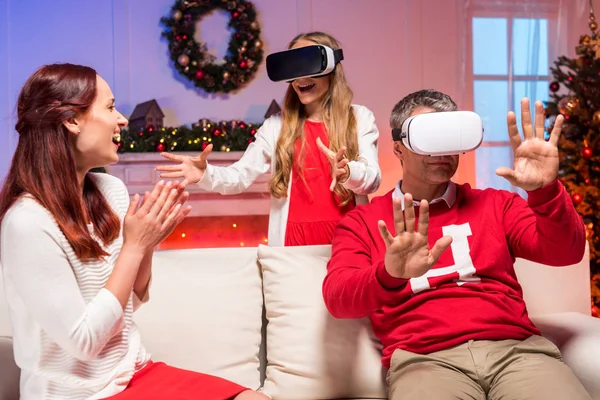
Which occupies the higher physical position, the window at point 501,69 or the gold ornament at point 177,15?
the gold ornament at point 177,15

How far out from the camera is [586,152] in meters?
4.09

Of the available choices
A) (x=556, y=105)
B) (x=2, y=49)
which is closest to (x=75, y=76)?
(x=556, y=105)

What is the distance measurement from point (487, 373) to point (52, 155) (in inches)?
46.6

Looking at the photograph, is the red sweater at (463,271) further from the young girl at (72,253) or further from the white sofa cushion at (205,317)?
the young girl at (72,253)

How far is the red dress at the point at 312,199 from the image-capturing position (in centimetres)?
262

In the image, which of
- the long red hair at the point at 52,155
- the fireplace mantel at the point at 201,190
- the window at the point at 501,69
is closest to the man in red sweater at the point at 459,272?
the long red hair at the point at 52,155

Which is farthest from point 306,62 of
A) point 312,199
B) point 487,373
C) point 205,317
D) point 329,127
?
point 487,373

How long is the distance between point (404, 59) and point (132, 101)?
2244 mm

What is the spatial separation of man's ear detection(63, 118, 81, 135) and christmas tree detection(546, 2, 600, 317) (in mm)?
3319

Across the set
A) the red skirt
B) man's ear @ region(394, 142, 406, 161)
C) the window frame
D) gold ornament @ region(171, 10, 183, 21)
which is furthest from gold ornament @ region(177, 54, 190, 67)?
the red skirt

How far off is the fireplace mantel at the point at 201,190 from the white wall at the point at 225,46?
486 mm

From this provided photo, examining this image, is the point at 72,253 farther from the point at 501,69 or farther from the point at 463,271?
the point at 501,69

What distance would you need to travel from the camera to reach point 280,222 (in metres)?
2.68

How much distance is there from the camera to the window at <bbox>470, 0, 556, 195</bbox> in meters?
5.67
